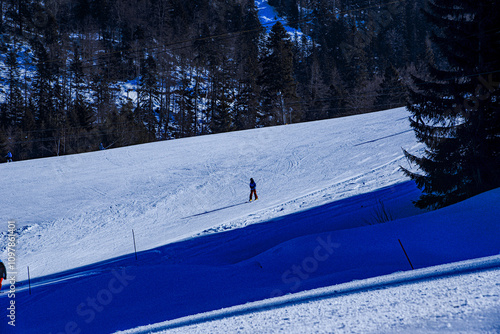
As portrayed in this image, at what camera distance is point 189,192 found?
2158cm

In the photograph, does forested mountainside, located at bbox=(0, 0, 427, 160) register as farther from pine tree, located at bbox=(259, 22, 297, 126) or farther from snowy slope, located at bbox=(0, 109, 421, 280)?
snowy slope, located at bbox=(0, 109, 421, 280)

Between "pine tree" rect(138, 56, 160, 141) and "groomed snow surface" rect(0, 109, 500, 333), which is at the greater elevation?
"pine tree" rect(138, 56, 160, 141)

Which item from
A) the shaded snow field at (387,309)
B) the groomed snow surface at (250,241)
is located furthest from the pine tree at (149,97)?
the shaded snow field at (387,309)

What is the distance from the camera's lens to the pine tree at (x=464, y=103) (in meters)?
10.4

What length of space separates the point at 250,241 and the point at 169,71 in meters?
66.4

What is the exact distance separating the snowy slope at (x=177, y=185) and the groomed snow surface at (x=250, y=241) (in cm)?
13

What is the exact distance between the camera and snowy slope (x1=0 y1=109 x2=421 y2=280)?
16.6 meters

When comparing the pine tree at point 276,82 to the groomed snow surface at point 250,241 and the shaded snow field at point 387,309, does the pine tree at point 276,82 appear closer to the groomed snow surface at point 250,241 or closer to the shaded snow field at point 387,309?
the groomed snow surface at point 250,241

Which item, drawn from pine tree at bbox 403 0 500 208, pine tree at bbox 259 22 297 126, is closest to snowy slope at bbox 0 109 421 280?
pine tree at bbox 403 0 500 208

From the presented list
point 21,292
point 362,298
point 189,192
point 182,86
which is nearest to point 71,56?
point 182,86

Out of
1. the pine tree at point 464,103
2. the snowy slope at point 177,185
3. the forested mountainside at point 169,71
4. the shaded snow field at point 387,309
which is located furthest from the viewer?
the forested mountainside at point 169,71

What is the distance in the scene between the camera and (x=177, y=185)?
22.8 meters

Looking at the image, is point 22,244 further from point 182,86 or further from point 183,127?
point 182,86

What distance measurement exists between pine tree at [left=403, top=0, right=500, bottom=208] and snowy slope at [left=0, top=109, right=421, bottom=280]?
3.64 metres
